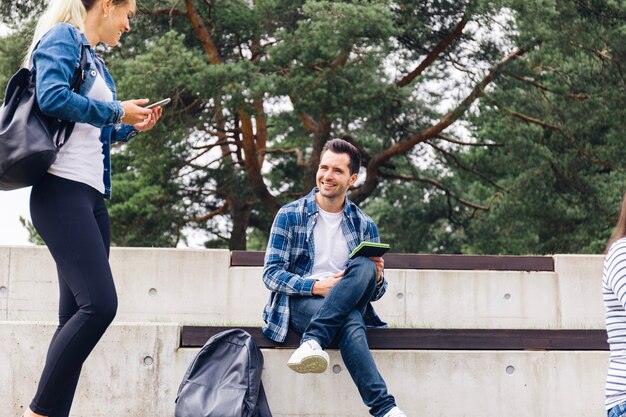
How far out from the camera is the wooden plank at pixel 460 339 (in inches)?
195

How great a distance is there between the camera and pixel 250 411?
14.3 feet

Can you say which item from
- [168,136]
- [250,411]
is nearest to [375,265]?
[250,411]

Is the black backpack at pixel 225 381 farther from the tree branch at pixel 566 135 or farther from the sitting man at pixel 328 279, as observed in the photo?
the tree branch at pixel 566 135

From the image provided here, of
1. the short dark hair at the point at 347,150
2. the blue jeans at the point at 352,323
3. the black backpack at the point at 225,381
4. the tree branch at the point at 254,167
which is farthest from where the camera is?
the tree branch at the point at 254,167

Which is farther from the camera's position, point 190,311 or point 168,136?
point 168,136

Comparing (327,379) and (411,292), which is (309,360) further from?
(411,292)

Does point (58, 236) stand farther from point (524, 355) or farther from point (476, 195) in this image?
point (476, 195)

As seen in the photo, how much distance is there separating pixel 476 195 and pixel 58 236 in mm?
17394

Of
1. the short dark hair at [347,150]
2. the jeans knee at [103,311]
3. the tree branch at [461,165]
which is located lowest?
the jeans knee at [103,311]

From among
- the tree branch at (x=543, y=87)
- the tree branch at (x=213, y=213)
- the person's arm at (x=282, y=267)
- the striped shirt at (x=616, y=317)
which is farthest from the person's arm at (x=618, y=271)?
the tree branch at (x=213, y=213)

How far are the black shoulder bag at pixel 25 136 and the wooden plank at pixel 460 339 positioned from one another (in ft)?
6.44

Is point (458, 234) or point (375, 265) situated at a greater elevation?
point (458, 234)

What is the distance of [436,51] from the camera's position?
1499 centimetres

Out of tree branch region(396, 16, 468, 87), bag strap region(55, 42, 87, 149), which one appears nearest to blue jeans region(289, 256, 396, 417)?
bag strap region(55, 42, 87, 149)
